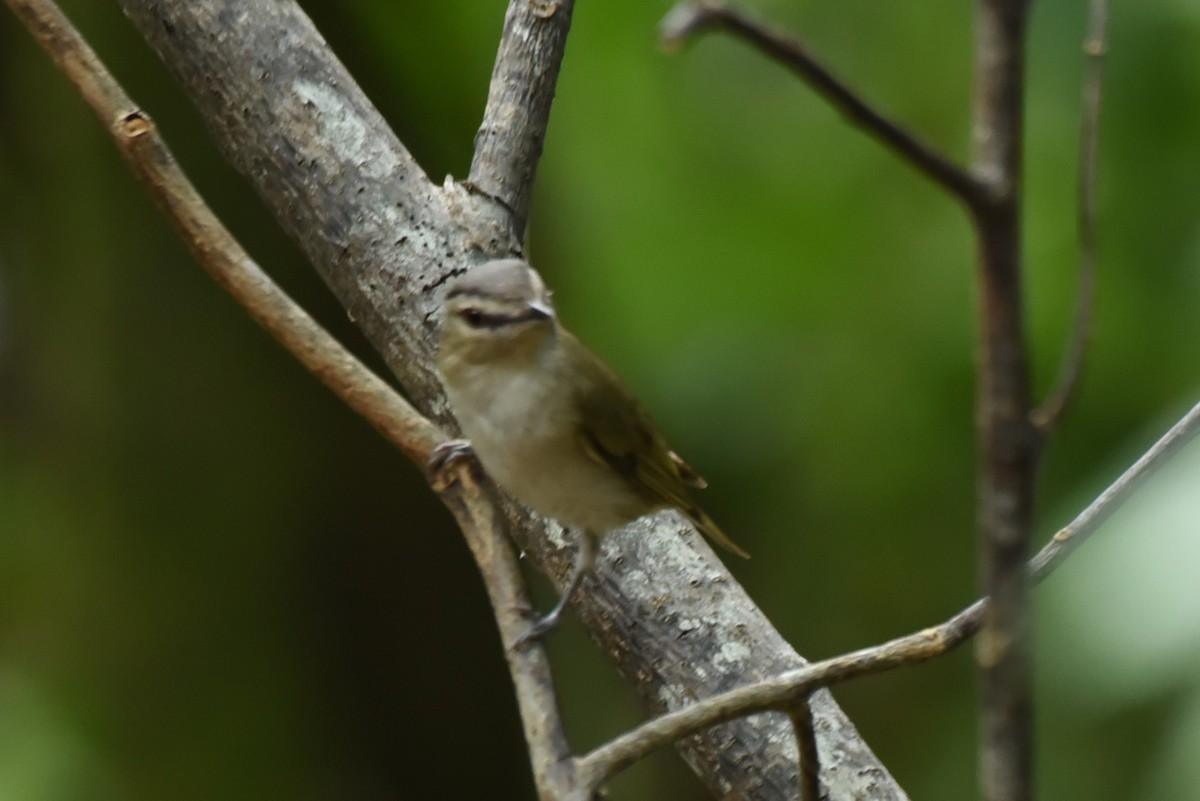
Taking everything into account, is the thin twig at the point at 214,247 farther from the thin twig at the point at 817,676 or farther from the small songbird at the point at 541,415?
the thin twig at the point at 817,676

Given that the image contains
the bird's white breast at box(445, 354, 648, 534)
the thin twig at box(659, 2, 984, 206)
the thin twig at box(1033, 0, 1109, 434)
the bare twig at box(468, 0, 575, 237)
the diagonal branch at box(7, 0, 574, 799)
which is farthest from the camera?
the bare twig at box(468, 0, 575, 237)

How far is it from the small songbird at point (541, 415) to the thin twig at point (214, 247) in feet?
0.30

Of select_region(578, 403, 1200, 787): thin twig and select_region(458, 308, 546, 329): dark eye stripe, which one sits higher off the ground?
select_region(458, 308, 546, 329): dark eye stripe

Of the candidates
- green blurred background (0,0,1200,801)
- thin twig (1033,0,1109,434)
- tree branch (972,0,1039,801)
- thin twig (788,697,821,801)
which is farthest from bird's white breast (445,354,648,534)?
green blurred background (0,0,1200,801)

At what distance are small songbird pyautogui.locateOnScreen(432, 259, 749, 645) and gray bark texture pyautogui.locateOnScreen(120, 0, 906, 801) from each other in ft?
0.23

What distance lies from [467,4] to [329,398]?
1304 millimetres

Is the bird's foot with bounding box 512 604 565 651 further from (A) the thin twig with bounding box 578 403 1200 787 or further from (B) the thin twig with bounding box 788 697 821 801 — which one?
(B) the thin twig with bounding box 788 697 821 801

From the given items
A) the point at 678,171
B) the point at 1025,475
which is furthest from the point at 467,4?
the point at 1025,475

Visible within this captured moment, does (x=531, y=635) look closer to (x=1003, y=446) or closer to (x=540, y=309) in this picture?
(x=540, y=309)

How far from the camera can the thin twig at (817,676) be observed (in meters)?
1.35

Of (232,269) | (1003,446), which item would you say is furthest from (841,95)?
(232,269)

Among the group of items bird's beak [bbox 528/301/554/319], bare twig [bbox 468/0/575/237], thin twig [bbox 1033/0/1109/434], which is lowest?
bird's beak [bbox 528/301/554/319]

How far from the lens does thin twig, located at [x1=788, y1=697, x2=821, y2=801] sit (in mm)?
1470

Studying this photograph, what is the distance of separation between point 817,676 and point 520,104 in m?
1.30
